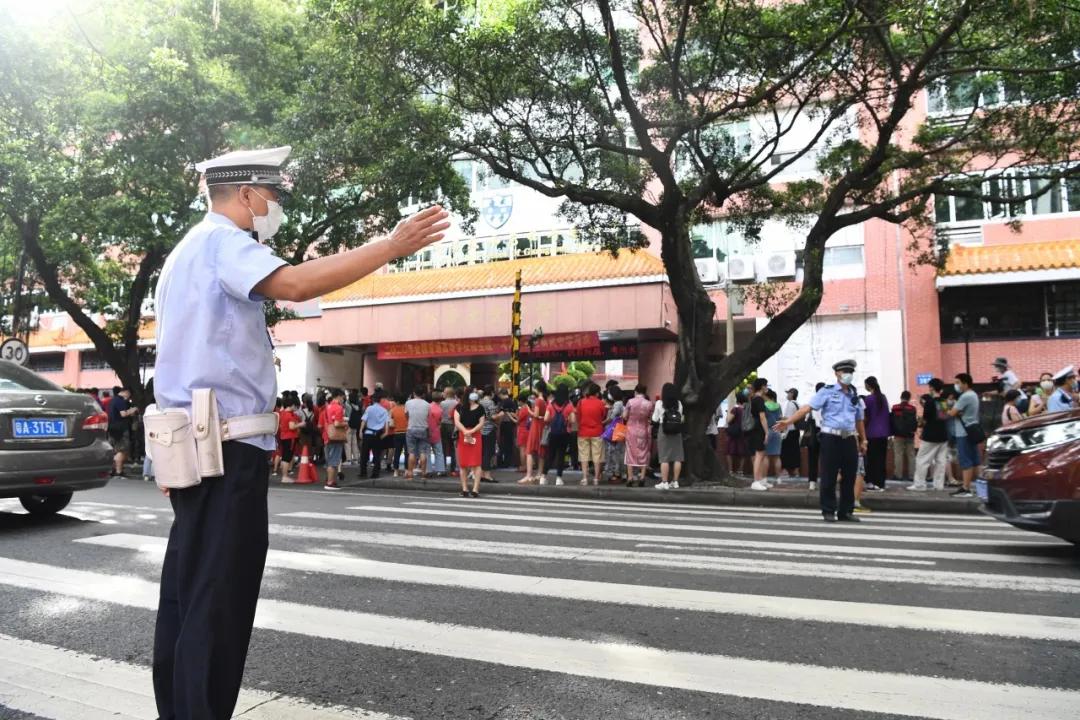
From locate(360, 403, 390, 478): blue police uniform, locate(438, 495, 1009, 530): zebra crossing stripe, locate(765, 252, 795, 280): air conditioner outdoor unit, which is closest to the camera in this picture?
locate(438, 495, 1009, 530): zebra crossing stripe

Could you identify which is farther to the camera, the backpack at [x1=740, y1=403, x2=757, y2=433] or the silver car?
the backpack at [x1=740, y1=403, x2=757, y2=433]

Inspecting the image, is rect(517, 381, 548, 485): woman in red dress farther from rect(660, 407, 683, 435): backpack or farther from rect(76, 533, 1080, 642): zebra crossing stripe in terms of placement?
rect(76, 533, 1080, 642): zebra crossing stripe

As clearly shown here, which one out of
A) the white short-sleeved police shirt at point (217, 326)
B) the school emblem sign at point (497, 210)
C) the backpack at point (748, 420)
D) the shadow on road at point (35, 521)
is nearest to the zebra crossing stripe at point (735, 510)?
the backpack at point (748, 420)

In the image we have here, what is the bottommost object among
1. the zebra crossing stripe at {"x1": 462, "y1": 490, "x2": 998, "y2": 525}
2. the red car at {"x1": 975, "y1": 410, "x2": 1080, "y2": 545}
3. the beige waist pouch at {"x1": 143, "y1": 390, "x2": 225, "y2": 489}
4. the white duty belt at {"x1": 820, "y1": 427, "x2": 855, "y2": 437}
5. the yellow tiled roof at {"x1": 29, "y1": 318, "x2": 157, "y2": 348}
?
the zebra crossing stripe at {"x1": 462, "y1": 490, "x2": 998, "y2": 525}

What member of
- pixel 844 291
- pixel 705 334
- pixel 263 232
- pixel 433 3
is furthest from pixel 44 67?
pixel 844 291

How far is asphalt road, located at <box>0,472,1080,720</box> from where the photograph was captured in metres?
2.88

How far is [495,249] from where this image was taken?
23031mm

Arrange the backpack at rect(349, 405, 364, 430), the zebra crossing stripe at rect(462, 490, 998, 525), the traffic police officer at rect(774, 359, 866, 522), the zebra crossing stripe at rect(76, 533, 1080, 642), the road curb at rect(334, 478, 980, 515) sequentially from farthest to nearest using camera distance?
the backpack at rect(349, 405, 364, 430) < the road curb at rect(334, 478, 980, 515) < the zebra crossing stripe at rect(462, 490, 998, 525) < the traffic police officer at rect(774, 359, 866, 522) < the zebra crossing stripe at rect(76, 533, 1080, 642)

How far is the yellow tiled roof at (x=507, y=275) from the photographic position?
19.8m

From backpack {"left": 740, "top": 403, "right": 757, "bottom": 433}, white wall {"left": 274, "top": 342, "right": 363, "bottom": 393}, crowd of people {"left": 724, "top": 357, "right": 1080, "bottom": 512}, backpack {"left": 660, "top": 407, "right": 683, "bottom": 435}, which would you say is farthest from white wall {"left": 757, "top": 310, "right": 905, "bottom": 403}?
white wall {"left": 274, "top": 342, "right": 363, "bottom": 393}

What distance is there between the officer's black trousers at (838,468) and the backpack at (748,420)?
4.67 m

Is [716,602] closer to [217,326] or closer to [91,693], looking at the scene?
[91,693]

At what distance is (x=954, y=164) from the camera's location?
43.4 ft

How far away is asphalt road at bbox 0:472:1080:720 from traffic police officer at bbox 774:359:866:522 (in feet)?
4.72
